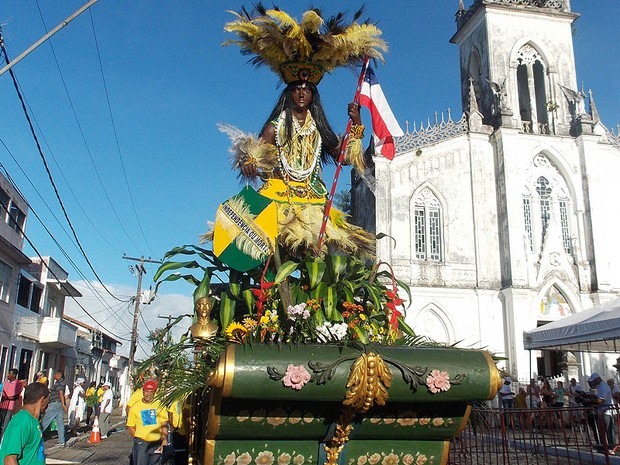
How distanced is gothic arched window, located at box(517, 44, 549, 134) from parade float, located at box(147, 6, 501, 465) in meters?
22.7

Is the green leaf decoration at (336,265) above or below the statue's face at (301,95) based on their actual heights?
below

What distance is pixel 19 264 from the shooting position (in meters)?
24.5

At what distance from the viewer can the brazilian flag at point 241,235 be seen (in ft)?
11.9

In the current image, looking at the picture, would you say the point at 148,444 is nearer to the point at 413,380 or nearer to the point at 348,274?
the point at 348,274

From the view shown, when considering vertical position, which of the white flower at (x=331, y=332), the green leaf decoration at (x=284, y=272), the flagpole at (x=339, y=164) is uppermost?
the flagpole at (x=339, y=164)

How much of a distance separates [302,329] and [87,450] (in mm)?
11638

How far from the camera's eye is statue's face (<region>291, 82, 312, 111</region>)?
455 centimetres

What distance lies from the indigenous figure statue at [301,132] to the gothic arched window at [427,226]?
60.2ft

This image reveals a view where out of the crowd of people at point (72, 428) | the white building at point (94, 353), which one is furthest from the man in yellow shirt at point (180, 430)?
the white building at point (94, 353)

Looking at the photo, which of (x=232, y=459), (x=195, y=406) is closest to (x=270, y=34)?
(x=195, y=406)

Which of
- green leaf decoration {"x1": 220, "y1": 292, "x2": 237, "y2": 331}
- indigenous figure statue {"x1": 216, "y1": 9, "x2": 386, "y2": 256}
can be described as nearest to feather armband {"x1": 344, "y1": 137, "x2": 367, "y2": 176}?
indigenous figure statue {"x1": 216, "y1": 9, "x2": 386, "y2": 256}

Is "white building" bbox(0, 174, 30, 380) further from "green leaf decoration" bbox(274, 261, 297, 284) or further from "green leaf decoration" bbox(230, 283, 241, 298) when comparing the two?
"green leaf decoration" bbox(274, 261, 297, 284)

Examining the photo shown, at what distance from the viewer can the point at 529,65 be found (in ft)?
85.5

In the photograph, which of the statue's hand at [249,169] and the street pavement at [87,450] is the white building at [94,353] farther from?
the statue's hand at [249,169]
